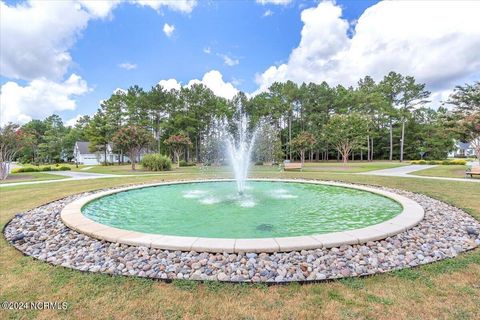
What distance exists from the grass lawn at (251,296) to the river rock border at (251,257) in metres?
0.17

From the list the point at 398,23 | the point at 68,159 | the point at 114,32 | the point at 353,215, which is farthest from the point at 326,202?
the point at 68,159

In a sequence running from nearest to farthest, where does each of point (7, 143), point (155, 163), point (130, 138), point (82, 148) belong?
point (7, 143)
point (155, 163)
point (130, 138)
point (82, 148)

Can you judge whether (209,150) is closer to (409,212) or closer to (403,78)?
(409,212)

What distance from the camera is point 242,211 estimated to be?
598 centimetres

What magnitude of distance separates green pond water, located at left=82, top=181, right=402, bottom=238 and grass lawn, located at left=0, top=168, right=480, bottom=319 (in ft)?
5.67

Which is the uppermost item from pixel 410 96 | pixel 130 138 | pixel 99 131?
pixel 410 96

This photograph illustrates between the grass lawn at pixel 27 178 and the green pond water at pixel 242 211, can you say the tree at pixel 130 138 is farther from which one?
the green pond water at pixel 242 211

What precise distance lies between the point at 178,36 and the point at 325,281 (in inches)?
670

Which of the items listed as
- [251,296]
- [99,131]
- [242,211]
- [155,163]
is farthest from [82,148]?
[251,296]

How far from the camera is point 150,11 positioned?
12.9 meters

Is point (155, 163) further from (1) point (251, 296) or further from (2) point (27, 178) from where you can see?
(1) point (251, 296)

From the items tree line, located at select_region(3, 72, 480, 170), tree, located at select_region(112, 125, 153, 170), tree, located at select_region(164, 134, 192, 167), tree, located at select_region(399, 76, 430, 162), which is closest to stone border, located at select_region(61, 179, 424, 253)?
tree, located at select_region(112, 125, 153, 170)

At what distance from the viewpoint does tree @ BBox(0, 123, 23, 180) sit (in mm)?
14906

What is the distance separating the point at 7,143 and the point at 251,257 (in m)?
19.2
